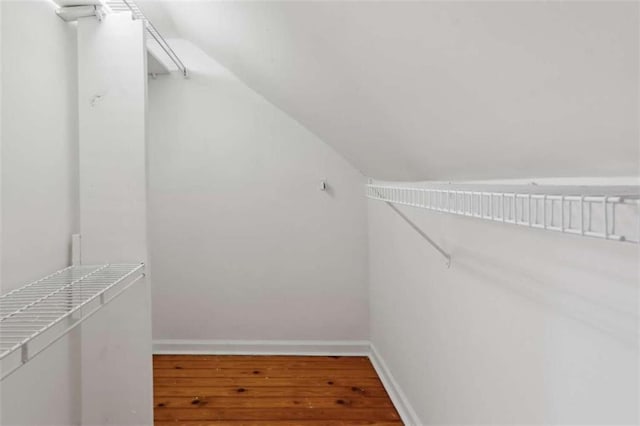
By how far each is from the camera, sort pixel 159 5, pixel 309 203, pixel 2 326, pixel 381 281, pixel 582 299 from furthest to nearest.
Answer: pixel 309 203, pixel 381 281, pixel 159 5, pixel 2 326, pixel 582 299

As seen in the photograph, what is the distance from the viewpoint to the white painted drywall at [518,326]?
752mm

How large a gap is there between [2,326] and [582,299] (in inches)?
57.9

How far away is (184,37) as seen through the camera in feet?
Result: 8.52

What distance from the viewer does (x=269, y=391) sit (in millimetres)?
2322

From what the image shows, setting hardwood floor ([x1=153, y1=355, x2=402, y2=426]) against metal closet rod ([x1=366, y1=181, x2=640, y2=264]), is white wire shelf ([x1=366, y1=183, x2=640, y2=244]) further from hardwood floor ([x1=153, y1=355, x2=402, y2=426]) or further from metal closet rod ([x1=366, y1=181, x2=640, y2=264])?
hardwood floor ([x1=153, y1=355, x2=402, y2=426])

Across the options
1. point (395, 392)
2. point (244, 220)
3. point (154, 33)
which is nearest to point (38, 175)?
point (154, 33)

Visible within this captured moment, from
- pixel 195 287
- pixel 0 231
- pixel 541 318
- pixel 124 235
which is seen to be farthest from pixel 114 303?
pixel 541 318

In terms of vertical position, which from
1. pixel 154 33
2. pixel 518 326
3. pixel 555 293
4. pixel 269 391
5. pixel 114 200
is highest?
pixel 154 33

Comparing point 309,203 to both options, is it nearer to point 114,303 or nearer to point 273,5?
point 114,303

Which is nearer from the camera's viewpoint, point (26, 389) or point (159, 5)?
point (26, 389)

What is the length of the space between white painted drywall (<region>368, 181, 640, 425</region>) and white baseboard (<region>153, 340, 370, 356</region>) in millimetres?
878

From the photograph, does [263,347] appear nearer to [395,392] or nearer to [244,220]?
[244,220]

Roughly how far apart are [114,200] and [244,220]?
1124mm

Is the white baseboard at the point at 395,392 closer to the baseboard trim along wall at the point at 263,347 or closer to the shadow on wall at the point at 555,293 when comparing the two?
the baseboard trim along wall at the point at 263,347
